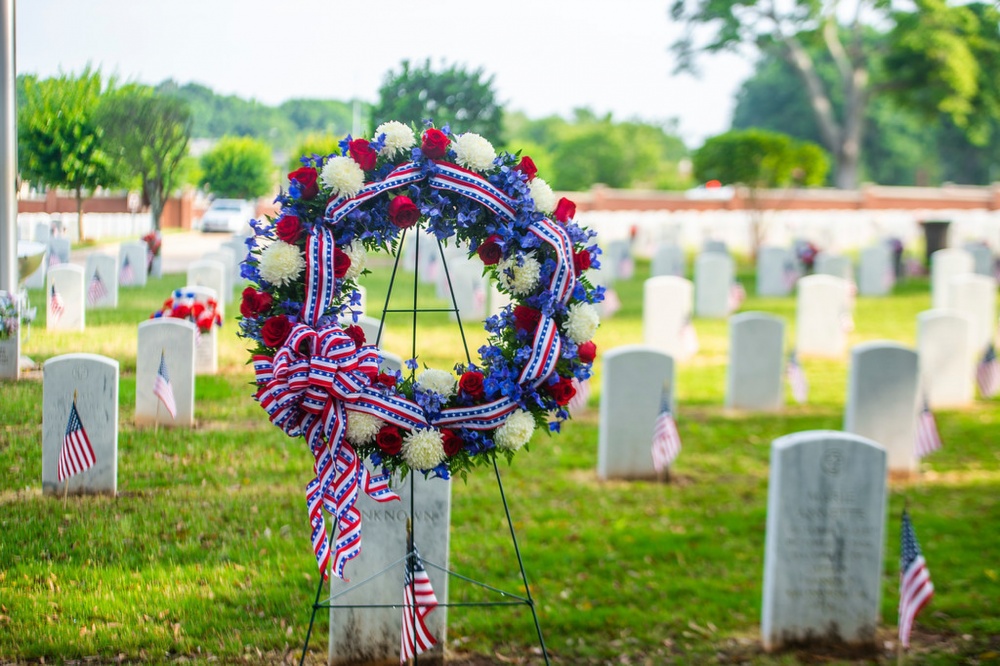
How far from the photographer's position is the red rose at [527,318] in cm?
395

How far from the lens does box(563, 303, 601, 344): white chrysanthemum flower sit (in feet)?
13.1

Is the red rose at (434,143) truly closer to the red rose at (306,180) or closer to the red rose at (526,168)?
the red rose at (526,168)

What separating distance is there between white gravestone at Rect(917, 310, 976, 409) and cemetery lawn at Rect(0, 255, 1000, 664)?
2829mm

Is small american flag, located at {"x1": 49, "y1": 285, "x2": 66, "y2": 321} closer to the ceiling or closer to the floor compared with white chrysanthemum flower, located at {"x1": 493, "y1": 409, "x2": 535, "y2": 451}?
closer to the ceiling

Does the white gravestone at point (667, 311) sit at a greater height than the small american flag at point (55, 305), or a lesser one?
lesser

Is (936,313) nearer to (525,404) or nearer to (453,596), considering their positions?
(453,596)

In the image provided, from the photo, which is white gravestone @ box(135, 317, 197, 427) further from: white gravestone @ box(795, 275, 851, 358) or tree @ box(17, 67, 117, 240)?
white gravestone @ box(795, 275, 851, 358)

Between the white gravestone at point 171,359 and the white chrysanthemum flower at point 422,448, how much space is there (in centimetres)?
228

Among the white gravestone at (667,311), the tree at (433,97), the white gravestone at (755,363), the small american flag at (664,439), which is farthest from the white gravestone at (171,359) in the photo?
the white gravestone at (667,311)

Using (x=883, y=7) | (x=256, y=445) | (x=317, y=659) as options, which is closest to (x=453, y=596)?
(x=317, y=659)

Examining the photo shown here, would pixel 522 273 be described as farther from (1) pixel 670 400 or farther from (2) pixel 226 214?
(1) pixel 670 400

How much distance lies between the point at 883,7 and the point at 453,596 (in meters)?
19.4

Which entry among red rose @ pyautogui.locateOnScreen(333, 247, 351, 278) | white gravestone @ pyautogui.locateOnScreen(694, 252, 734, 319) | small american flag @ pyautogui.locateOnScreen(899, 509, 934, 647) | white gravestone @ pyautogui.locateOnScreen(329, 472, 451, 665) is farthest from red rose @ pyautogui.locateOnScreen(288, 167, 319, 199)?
white gravestone @ pyautogui.locateOnScreen(694, 252, 734, 319)

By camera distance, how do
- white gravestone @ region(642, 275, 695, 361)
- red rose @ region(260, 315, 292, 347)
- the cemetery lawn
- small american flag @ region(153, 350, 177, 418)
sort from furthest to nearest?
1. white gravestone @ region(642, 275, 695, 361)
2. small american flag @ region(153, 350, 177, 418)
3. the cemetery lawn
4. red rose @ region(260, 315, 292, 347)
